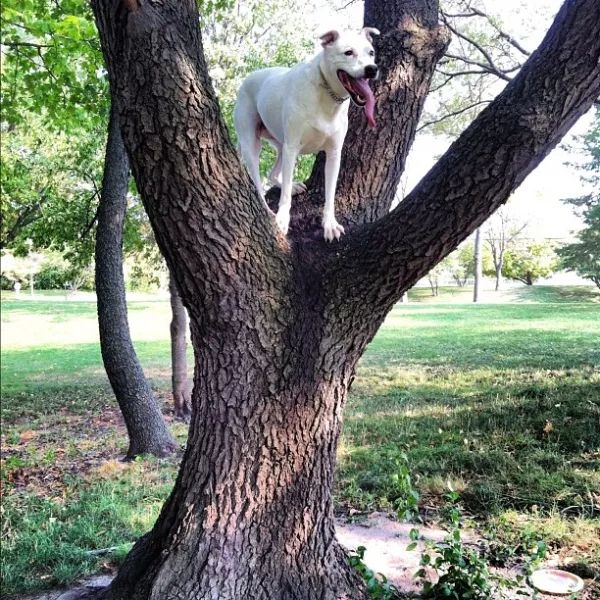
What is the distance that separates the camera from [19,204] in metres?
14.6

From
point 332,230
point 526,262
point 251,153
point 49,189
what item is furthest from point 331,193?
point 526,262

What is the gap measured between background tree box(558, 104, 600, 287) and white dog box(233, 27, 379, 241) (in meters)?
4.53

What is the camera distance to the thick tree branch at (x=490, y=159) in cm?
228

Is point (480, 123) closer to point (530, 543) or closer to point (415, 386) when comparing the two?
point (530, 543)

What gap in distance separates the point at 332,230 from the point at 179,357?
553cm

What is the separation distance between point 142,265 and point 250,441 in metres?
15.1

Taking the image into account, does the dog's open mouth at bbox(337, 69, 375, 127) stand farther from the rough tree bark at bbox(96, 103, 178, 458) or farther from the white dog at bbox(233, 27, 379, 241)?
the rough tree bark at bbox(96, 103, 178, 458)

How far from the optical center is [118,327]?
20.9 ft

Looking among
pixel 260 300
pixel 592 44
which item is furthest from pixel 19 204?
pixel 592 44

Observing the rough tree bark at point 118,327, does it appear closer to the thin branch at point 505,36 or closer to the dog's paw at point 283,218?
the dog's paw at point 283,218

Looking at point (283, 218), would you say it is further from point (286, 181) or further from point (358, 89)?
point (358, 89)

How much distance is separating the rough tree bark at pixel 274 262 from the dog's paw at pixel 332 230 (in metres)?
0.05

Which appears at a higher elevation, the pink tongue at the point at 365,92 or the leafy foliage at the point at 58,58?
the leafy foliage at the point at 58,58

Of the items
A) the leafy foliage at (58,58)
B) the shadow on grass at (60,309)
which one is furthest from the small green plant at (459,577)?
the shadow on grass at (60,309)
